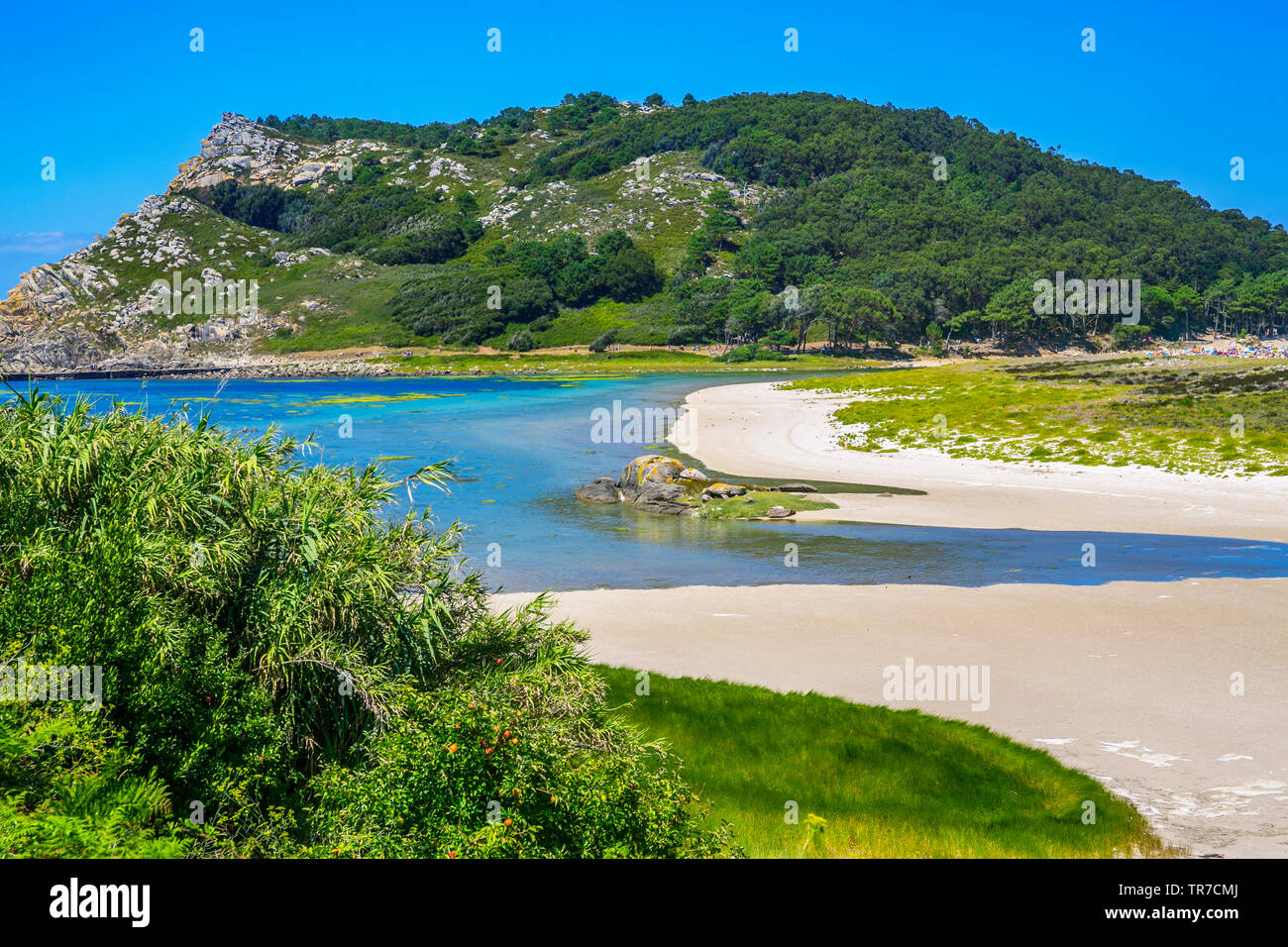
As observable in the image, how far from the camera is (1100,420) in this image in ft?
179

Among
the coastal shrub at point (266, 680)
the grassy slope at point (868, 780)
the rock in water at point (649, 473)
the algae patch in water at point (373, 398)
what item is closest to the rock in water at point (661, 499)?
the rock in water at point (649, 473)

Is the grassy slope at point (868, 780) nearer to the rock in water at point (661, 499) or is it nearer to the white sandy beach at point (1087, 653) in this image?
the white sandy beach at point (1087, 653)

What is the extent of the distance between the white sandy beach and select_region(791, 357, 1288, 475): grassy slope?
32.6 ft

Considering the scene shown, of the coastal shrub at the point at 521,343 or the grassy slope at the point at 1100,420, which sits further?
the coastal shrub at the point at 521,343

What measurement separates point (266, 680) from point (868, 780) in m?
8.43

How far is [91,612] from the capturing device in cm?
888

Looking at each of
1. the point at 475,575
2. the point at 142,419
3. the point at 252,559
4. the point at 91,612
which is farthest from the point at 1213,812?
the point at 142,419

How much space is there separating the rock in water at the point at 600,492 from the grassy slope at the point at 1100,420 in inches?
727

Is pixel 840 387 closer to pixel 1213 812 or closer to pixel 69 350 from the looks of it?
pixel 1213 812

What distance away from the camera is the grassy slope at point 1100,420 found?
145ft

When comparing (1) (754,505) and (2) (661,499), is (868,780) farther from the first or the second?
(2) (661,499)

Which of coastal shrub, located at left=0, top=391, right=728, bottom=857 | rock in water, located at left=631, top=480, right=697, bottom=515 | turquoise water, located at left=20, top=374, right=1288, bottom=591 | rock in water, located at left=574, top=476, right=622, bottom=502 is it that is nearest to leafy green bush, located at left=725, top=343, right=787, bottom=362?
turquoise water, located at left=20, top=374, right=1288, bottom=591
